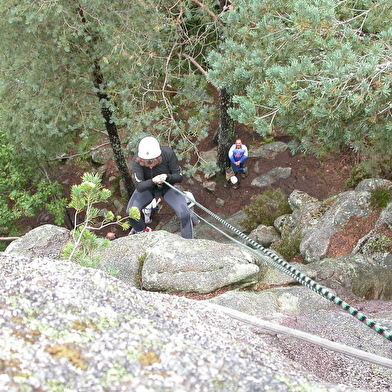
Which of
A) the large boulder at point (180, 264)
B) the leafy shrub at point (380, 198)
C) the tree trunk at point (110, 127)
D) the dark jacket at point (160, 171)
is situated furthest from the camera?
the tree trunk at point (110, 127)

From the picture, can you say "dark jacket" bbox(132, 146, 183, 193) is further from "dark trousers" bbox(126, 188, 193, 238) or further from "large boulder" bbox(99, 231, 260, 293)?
"large boulder" bbox(99, 231, 260, 293)

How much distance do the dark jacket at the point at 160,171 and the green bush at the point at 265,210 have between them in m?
4.60

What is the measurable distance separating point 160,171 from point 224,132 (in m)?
5.35

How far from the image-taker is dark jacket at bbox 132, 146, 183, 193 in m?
8.34

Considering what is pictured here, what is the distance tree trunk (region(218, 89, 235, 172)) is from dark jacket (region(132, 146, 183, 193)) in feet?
13.6

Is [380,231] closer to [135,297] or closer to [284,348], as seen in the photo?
[284,348]

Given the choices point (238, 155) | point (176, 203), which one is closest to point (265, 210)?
point (238, 155)

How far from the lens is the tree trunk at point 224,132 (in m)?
11.9

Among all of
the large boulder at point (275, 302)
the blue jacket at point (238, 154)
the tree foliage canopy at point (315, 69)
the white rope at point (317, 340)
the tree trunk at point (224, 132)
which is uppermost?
the tree foliage canopy at point (315, 69)

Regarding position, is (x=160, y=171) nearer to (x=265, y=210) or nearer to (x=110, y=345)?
(x=265, y=210)

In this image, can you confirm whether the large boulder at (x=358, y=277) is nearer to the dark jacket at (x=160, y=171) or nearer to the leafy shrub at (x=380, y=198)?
the leafy shrub at (x=380, y=198)

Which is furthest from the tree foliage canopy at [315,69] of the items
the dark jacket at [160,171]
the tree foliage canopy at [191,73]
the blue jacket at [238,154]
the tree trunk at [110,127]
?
the blue jacket at [238,154]

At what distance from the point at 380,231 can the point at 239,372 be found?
689 cm

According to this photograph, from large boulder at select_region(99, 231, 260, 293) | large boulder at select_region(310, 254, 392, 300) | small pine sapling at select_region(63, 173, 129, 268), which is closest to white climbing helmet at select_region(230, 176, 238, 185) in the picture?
A: large boulder at select_region(99, 231, 260, 293)
